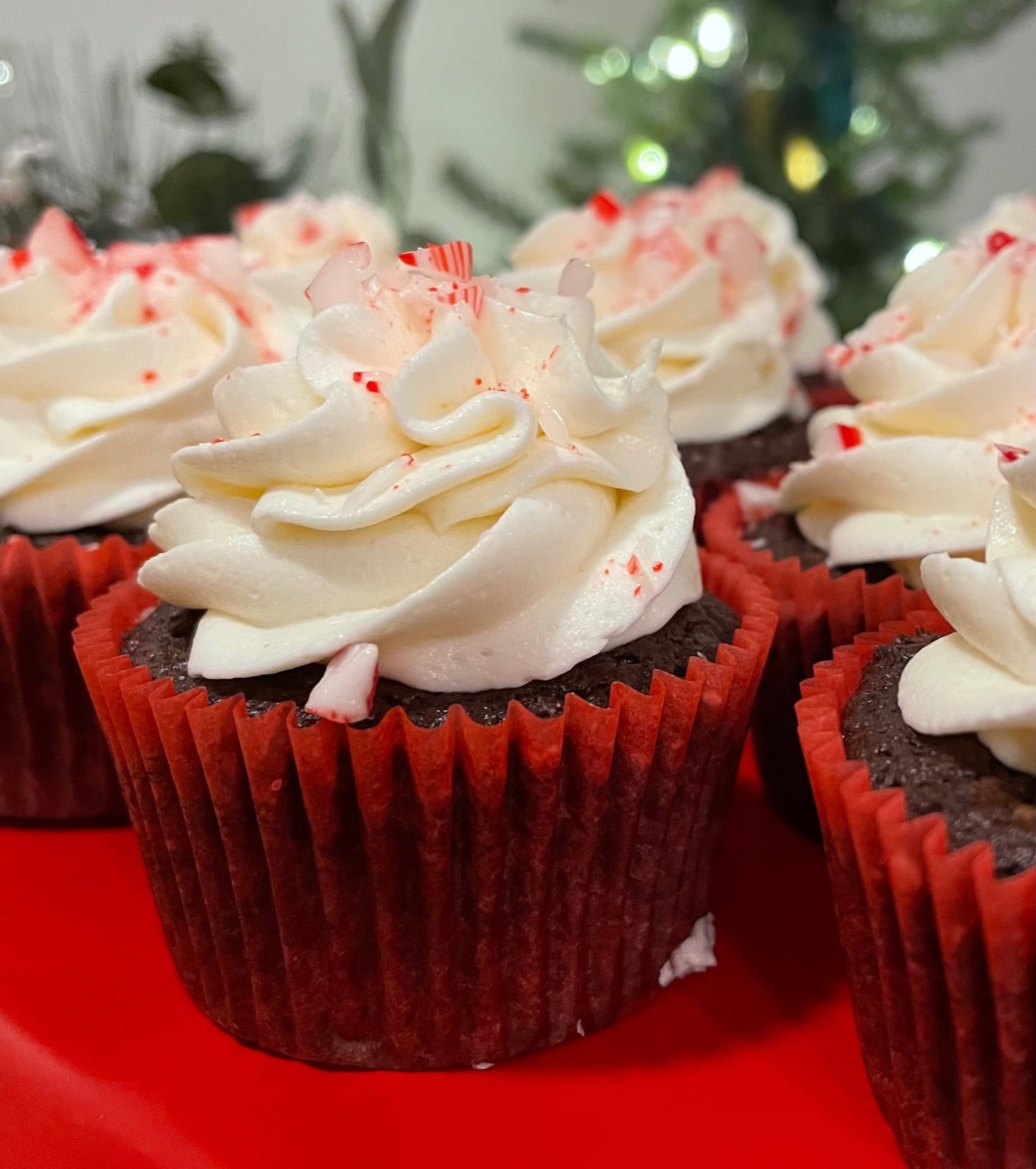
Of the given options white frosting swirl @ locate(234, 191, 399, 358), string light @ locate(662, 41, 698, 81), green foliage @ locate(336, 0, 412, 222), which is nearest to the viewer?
white frosting swirl @ locate(234, 191, 399, 358)

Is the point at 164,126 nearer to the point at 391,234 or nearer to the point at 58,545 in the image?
the point at 391,234

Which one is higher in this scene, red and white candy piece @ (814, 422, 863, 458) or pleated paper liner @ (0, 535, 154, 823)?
red and white candy piece @ (814, 422, 863, 458)

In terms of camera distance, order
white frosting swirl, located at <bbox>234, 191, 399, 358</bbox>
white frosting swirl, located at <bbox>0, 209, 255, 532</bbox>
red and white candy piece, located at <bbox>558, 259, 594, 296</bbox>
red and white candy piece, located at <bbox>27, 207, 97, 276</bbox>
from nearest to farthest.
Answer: red and white candy piece, located at <bbox>558, 259, 594, 296</bbox> < white frosting swirl, located at <bbox>0, 209, 255, 532</bbox> < red and white candy piece, located at <bbox>27, 207, 97, 276</bbox> < white frosting swirl, located at <bbox>234, 191, 399, 358</bbox>

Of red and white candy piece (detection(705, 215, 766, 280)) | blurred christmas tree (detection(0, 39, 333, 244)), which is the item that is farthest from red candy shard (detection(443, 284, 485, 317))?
blurred christmas tree (detection(0, 39, 333, 244))

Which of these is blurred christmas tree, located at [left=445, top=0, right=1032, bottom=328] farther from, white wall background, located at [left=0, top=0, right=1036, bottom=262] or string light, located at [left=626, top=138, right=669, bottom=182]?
white wall background, located at [left=0, top=0, right=1036, bottom=262]

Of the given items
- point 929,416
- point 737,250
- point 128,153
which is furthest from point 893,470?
point 128,153
